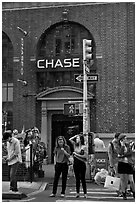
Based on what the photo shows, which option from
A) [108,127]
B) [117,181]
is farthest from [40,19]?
[117,181]

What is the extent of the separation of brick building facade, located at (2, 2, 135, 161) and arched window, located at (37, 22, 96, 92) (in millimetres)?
81

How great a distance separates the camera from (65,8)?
79.2 feet

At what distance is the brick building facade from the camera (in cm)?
2292

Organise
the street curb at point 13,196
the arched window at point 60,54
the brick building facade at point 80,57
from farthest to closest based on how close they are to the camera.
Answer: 1. the arched window at point 60,54
2. the brick building facade at point 80,57
3. the street curb at point 13,196

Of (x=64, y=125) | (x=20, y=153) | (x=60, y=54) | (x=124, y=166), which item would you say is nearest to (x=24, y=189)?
(x=20, y=153)

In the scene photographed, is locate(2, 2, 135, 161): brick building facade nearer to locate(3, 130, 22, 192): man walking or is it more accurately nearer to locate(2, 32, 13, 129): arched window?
locate(2, 32, 13, 129): arched window

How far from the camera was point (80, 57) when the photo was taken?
923 inches

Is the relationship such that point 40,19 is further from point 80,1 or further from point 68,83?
point 68,83

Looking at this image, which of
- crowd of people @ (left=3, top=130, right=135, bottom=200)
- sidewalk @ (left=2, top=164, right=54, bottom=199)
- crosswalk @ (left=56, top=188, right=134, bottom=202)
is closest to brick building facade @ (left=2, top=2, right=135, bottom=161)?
sidewalk @ (left=2, top=164, right=54, bottom=199)

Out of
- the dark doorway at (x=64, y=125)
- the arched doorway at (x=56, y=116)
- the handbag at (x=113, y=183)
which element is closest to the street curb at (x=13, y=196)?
the handbag at (x=113, y=183)

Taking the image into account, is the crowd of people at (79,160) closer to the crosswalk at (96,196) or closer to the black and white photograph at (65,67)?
the crosswalk at (96,196)

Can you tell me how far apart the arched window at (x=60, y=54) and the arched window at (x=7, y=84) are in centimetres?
175

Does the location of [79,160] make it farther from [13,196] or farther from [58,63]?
[58,63]

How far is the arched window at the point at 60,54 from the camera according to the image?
23.8 metres
